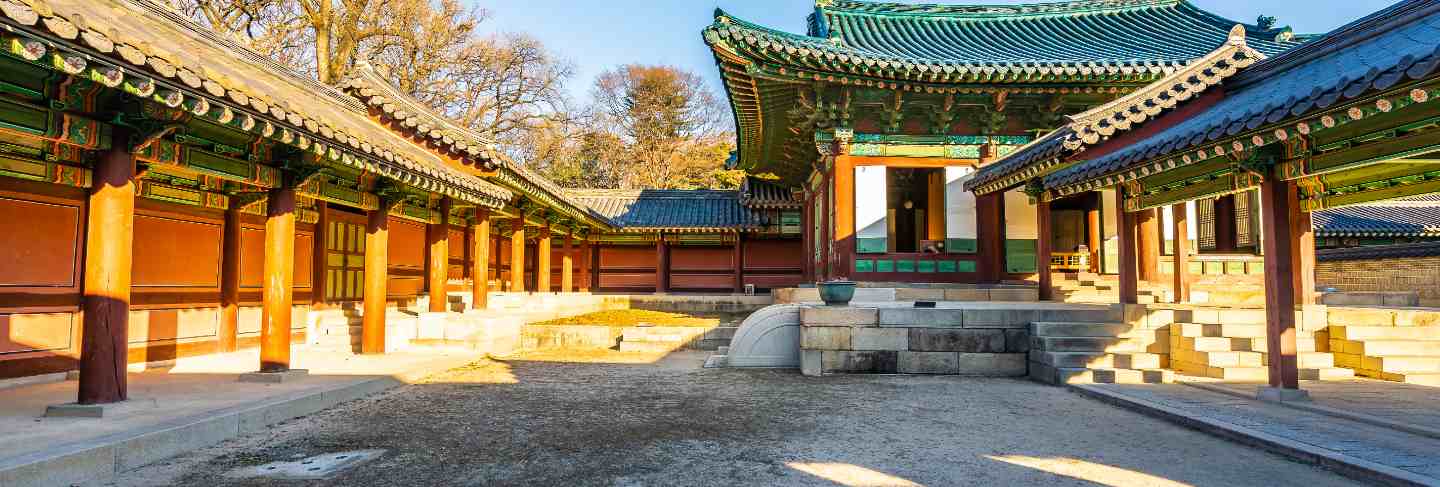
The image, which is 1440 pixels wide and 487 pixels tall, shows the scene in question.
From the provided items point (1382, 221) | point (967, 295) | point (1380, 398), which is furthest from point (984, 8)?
point (1382, 221)

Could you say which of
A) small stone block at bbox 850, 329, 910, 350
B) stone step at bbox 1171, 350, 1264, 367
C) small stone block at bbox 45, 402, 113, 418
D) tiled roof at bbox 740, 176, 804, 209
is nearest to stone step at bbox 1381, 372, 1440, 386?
stone step at bbox 1171, 350, 1264, 367

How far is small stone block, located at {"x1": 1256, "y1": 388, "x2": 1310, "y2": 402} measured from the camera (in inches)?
262

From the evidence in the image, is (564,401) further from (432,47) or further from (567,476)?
(432,47)

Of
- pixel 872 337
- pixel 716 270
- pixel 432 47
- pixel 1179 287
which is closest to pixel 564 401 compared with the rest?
pixel 872 337

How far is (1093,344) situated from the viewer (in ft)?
29.1

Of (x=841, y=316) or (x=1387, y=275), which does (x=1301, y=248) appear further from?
(x=1387, y=275)

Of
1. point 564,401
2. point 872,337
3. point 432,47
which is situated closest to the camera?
point 564,401

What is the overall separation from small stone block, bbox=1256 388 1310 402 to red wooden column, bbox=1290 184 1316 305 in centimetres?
252

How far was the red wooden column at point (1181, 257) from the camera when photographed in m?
9.88

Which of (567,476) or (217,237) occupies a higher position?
(217,237)

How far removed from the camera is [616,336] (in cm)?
1354

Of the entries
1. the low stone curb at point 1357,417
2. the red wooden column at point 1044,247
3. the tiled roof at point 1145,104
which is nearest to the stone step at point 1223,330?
the low stone curb at point 1357,417

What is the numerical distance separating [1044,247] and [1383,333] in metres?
4.20

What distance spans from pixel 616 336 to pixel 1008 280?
7.42 metres
